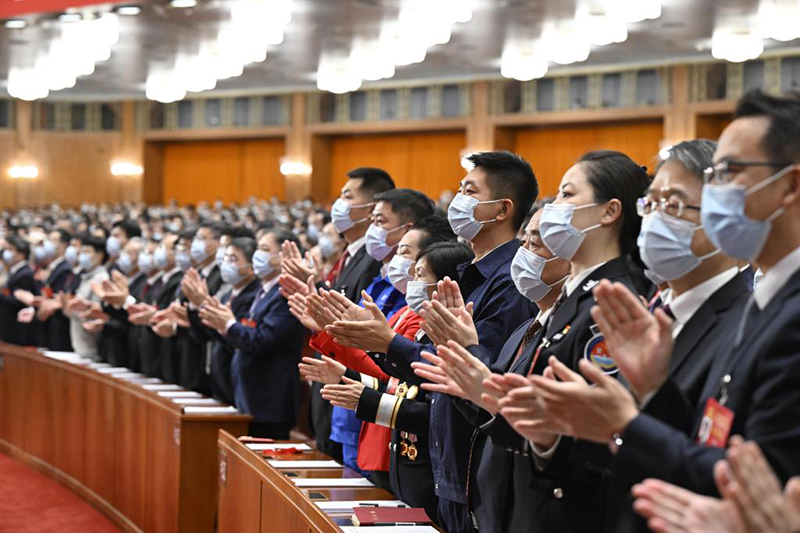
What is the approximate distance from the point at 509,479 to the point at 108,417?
4.55 meters

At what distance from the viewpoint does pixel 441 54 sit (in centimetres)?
1627

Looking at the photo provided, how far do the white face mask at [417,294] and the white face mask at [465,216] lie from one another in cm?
27

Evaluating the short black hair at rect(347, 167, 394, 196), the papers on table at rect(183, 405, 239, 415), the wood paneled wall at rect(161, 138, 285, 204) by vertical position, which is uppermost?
the wood paneled wall at rect(161, 138, 285, 204)

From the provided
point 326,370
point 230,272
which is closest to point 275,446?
point 326,370

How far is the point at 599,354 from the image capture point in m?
2.52

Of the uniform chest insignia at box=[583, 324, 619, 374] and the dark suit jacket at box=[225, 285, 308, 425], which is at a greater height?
the uniform chest insignia at box=[583, 324, 619, 374]

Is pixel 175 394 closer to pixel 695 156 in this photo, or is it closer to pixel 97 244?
pixel 97 244

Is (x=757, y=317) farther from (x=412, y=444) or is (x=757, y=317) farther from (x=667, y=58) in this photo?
(x=667, y=58)

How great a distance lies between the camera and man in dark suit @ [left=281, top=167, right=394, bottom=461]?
510 cm

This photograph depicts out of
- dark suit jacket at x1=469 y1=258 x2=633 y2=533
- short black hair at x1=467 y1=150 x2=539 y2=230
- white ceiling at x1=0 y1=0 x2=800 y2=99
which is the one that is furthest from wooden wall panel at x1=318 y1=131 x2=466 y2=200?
dark suit jacket at x1=469 y1=258 x2=633 y2=533

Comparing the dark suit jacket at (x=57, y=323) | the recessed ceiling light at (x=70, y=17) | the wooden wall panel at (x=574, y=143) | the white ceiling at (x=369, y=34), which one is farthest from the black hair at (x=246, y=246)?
the wooden wall panel at (x=574, y=143)

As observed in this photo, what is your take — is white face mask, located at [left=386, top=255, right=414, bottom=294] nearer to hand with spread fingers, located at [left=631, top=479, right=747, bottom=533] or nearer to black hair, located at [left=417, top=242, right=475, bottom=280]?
black hair, located at [left=417, top=242, right=475, bottom=280]

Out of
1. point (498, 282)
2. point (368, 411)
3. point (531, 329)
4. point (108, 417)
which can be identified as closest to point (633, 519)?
point (531, 329)

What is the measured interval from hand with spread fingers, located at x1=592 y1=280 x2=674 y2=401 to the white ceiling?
32.4ft
